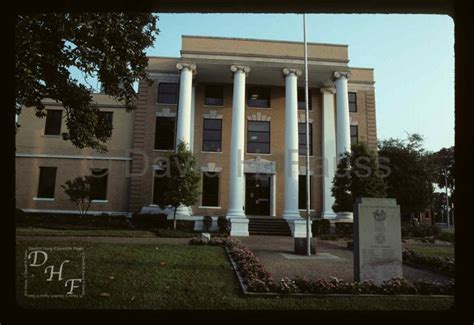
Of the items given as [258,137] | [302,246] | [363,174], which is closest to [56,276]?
[302,246]

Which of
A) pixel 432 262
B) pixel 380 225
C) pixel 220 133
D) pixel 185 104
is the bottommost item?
pixel 432 262

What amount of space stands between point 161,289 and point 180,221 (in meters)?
13.2

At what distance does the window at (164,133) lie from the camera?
23422 millimetres

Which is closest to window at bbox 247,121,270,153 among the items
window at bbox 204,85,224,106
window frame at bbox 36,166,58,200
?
window at bbox 204,85,224,106

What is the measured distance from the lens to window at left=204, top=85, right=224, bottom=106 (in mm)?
24312

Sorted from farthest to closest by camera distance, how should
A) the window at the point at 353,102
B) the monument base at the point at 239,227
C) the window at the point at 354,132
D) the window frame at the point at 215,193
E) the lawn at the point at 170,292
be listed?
the window at the point at 353,102 < the window at the point at 354,132 < the window frame at the point at 215,193 < the monument base at the point at 239,227 < the lawn at the point at 170,292

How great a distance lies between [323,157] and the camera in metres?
23.6

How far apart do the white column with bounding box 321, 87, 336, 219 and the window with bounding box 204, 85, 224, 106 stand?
672 cm

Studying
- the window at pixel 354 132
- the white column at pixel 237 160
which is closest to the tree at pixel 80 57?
the white column at pixel 237 160

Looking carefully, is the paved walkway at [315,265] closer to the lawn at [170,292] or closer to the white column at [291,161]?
the lawn at [170,292]

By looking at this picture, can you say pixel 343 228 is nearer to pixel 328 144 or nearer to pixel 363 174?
pixel 363 174

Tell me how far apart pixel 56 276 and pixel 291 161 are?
50.6 ft

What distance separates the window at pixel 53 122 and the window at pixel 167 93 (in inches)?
237

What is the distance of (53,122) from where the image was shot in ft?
73.0
